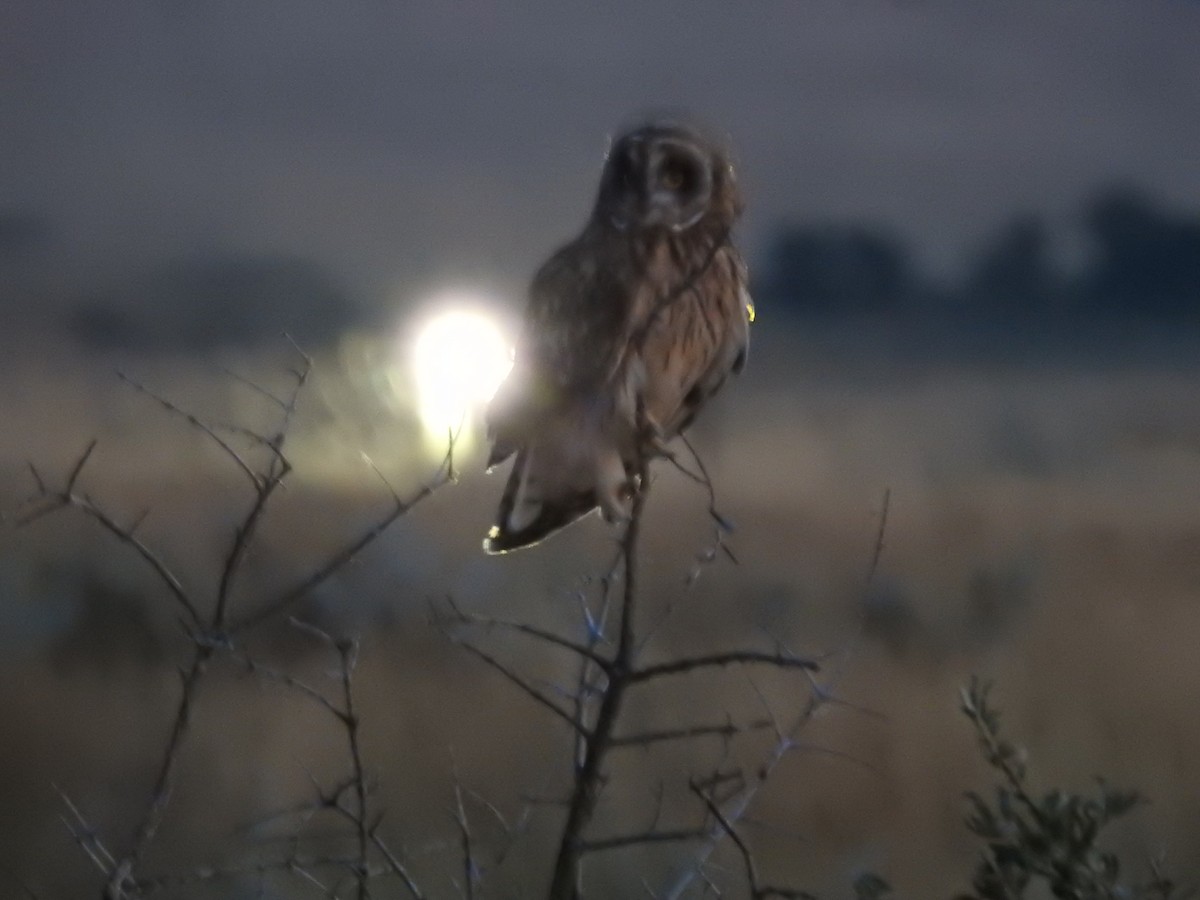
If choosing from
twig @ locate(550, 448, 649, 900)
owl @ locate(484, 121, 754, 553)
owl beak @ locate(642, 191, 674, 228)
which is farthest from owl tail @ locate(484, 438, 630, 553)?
owl beak @ locate(642, 191, 674, 228)

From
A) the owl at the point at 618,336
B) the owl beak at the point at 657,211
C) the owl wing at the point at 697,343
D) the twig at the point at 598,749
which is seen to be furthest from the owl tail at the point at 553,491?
the owl beak at the point at 657,211

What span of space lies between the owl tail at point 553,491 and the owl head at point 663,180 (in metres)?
0.39

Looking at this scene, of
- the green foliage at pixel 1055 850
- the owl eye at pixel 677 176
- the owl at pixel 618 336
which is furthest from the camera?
the owl eye at pixel 677 176

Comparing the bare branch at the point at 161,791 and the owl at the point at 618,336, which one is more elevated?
the owl at the point at 618,336

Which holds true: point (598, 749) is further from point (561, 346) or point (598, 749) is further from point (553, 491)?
point (561, 346)

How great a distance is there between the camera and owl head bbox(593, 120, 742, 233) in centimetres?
235

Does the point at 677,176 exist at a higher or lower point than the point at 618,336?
higher

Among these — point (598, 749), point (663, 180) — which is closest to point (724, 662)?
point (598, 749)

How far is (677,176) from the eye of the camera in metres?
2.41

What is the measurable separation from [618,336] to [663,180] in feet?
1.00

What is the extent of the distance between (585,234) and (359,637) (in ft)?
2.52

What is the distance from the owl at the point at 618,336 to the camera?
228 cm

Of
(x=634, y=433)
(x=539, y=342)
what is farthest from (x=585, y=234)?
(x=634, y=433)

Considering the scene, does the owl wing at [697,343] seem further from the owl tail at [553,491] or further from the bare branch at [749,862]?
the bare branch at [749,862]
